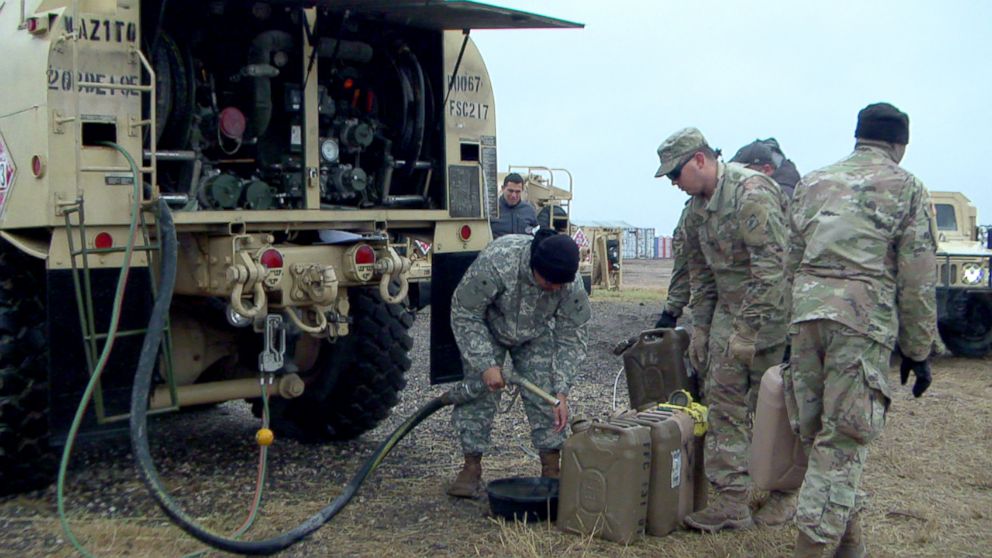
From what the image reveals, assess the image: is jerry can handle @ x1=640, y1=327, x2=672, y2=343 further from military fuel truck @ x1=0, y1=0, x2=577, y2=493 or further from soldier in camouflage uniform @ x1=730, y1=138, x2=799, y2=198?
soldier in camouflage uniform @ x1=730, y1=138, x2=799, y2=198

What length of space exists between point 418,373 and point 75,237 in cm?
485

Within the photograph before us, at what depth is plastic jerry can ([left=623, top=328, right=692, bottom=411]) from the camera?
5.73 m

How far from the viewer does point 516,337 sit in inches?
216

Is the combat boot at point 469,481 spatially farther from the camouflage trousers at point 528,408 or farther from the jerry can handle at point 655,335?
the jerry can handle at point 655,335

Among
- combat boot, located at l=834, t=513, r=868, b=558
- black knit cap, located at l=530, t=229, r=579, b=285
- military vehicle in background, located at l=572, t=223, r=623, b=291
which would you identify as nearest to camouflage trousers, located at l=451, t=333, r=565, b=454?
black knit cap, located at l=530, t=229, r=579, b=285

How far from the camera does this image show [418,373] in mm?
9625

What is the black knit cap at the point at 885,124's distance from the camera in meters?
4.36

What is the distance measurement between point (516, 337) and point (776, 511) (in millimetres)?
1477

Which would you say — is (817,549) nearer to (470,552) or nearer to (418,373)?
(470,552)

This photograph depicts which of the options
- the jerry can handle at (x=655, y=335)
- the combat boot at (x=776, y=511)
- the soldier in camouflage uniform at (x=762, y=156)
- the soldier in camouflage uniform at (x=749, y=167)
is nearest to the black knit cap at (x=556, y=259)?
the soldier in camouflage uniform at (x=749, y=167)

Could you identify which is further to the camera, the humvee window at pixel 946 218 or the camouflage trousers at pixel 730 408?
the humvee window at pixel 946 218

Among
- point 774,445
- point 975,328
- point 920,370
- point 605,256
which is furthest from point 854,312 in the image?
point 605,256

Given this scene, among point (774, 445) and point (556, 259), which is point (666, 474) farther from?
point (556, 259)

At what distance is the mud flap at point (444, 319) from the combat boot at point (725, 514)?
1.85 m
